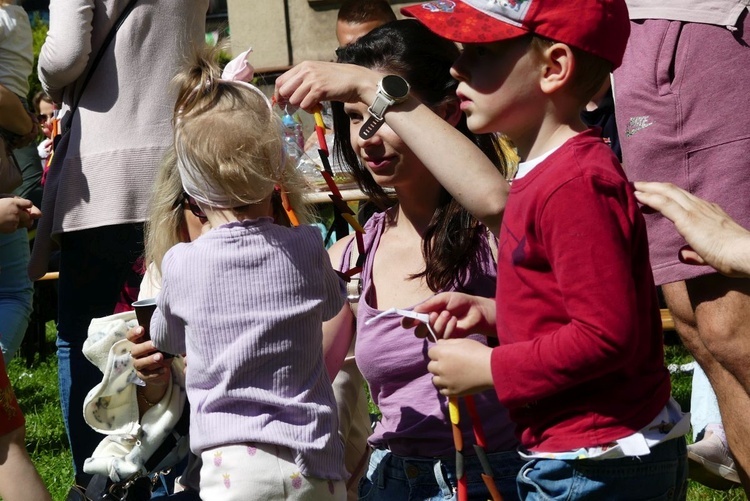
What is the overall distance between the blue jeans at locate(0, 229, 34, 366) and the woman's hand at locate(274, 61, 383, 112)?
2777 mm

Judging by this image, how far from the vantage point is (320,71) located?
242 centimetres

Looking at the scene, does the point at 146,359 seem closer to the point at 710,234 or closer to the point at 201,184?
the point at 201,184

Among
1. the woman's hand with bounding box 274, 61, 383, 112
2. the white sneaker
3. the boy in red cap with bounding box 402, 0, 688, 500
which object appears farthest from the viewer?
the white sneaker

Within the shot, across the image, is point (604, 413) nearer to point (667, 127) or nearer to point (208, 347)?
point (208, 347)

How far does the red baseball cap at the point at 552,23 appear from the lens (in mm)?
2045

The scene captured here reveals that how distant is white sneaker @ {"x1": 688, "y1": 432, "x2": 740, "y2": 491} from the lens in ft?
12.0

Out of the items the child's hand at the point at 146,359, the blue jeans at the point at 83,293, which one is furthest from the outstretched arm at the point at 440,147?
the blue jeans at the point at 83,293

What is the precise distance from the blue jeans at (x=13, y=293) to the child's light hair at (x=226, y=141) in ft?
7.58

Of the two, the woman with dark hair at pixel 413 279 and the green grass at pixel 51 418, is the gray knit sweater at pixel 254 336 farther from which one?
the green grass at pixel 51 418

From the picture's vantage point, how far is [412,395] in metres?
2.68

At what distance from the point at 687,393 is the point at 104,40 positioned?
11.3ft

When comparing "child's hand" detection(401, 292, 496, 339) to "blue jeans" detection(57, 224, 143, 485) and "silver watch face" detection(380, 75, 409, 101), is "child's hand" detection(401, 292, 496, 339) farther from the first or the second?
"blue jeans" detection(57, 224, 143, 485)

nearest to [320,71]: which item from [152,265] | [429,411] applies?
[429,411]

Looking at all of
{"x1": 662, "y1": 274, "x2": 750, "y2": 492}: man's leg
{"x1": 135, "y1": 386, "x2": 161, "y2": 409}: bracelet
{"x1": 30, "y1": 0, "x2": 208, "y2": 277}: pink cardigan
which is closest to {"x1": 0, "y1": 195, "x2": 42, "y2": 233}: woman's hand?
{"x1": 30, "y1": 0, "x2": 208, "y2": 277}: pink cardigan
